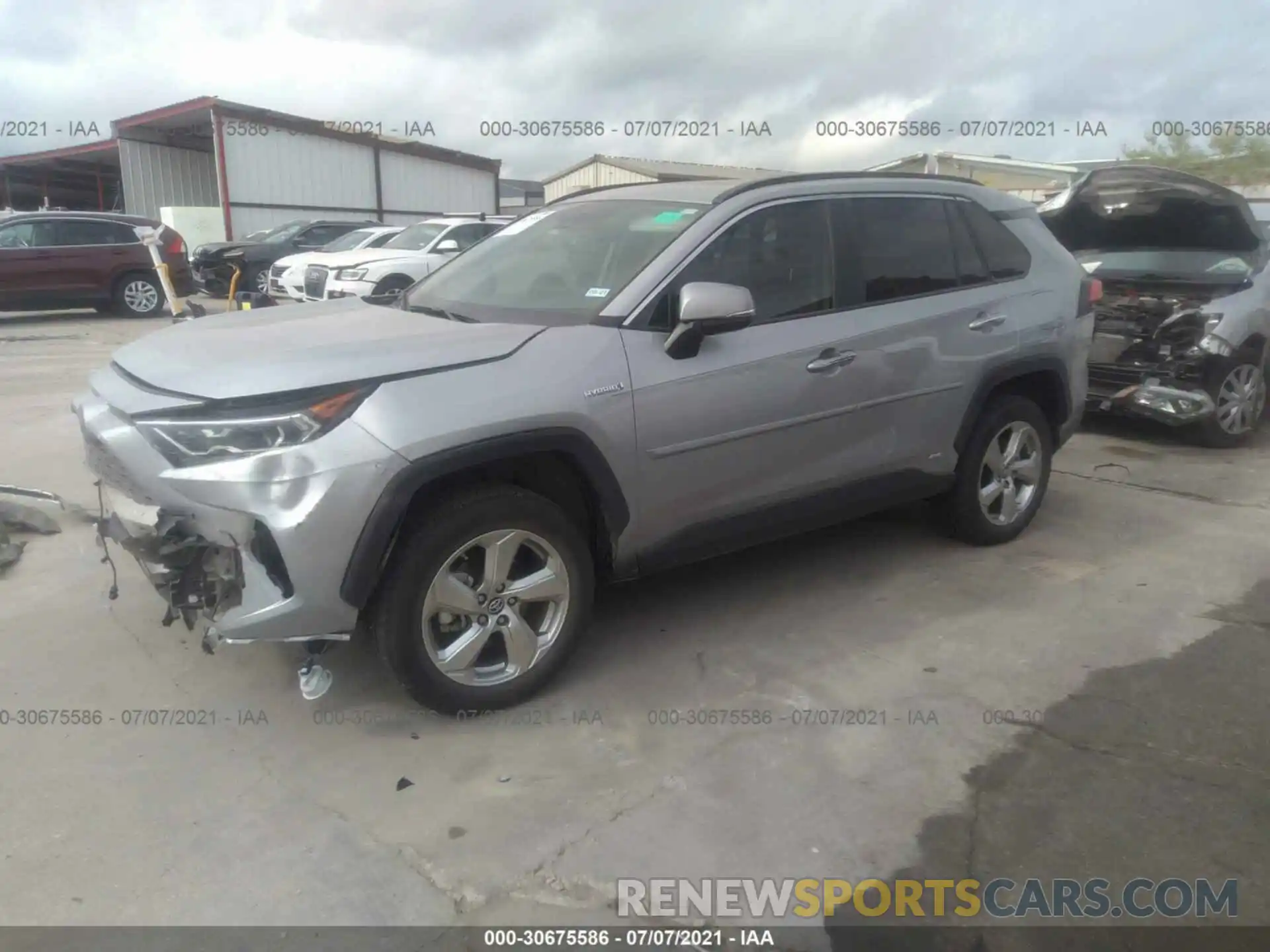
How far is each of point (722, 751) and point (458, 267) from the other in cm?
242

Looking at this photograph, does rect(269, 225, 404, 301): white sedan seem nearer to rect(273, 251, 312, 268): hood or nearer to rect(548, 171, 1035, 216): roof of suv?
rect(273, 251, 312, 268): hood

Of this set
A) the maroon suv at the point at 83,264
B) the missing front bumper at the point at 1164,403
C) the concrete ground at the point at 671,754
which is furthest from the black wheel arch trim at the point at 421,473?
the maroon suv at the point at 83,264

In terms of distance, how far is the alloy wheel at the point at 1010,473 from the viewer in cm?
484

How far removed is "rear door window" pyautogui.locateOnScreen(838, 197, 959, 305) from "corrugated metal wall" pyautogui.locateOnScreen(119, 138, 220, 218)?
87.5 feet

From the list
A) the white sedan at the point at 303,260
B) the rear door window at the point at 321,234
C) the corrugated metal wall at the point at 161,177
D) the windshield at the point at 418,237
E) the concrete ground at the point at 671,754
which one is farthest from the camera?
the corrugated metal wall at the point at 161,177

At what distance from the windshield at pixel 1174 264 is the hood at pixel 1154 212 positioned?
6 cm

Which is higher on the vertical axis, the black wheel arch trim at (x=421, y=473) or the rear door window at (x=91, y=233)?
the rear door window at (x=91, y=233)

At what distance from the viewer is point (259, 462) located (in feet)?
9.25

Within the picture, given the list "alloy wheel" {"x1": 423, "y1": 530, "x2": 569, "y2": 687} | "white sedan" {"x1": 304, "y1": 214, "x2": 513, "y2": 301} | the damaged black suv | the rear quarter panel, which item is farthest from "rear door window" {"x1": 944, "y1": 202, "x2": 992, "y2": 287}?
"white sedan" {"x1": 304, "y1": 214, "x2": 513, "y2": 301}

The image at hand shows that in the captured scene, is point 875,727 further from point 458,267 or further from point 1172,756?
point 458,267

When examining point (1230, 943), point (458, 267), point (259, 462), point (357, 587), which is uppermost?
point (458, 267)

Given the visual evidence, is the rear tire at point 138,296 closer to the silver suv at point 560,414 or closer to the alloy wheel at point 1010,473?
the silver suv at point 560,414

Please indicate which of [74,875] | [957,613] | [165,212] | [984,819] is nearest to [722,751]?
[984,819]

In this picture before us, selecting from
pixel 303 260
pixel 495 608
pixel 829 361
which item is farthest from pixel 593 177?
pixel 495 608
